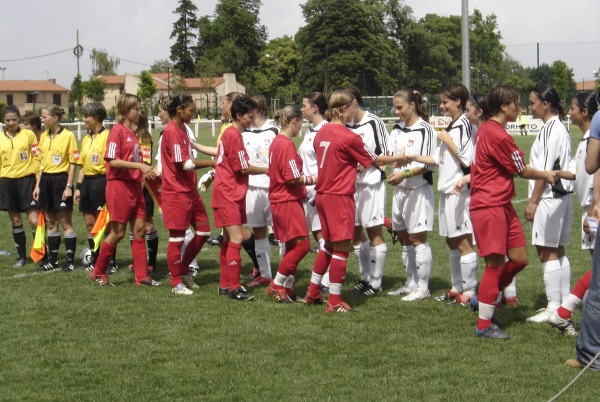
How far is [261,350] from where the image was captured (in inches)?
268

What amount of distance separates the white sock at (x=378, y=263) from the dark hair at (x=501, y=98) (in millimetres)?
2342

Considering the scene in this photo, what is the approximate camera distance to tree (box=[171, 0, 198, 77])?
110 m

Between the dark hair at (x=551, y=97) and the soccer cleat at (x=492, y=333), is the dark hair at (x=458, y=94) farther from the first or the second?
the soccer cleat at (x=492, y=333)

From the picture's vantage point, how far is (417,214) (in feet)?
28.0

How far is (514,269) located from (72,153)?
19.9 feet

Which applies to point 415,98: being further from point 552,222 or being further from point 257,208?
point 257,208

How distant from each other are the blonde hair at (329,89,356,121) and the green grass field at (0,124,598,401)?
192 cm

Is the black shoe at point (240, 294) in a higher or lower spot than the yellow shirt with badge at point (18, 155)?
lower

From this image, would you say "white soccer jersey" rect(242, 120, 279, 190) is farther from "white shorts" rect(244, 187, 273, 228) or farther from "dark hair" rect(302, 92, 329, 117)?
"dark hair" rect(302, 92, 329, 117)

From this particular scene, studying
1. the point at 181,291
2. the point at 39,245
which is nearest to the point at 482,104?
the point at 181,291

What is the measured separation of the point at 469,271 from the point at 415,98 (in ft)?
6.04

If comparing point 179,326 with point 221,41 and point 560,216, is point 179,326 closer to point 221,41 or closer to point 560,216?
point 560,216

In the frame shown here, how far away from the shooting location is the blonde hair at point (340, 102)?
800 cm

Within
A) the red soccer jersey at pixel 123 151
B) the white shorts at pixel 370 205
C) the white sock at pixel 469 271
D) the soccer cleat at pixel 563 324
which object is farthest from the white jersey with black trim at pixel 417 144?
the red soccer jersey at pixel 123 151
